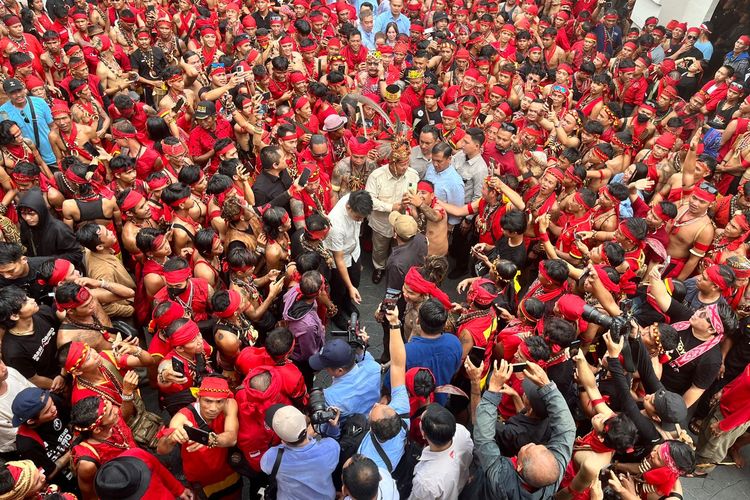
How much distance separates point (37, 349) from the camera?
394 cm

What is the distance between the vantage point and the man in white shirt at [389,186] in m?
5.93

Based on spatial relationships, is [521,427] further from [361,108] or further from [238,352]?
[361,108]

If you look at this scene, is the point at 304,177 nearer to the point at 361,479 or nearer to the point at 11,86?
the point at 361,479

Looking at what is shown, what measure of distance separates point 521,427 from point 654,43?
35.3 ft

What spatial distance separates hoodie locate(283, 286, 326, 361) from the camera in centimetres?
438

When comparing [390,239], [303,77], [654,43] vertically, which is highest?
[654,43]

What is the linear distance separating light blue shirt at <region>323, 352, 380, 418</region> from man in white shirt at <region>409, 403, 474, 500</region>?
0.65m

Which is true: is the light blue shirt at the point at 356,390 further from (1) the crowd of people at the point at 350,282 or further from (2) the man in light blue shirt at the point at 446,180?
(2) the man in light blue shirt at the point at 446,180

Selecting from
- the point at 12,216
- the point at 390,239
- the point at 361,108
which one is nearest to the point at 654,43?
the point at 361,108

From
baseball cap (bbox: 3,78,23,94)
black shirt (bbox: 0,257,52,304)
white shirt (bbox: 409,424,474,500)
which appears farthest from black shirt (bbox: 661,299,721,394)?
baseball cap (bbox: 3,78,23,94)

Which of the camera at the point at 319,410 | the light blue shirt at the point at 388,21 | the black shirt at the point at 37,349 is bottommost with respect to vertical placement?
the black shirt at the point at 37,349

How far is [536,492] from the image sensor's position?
9.73ft

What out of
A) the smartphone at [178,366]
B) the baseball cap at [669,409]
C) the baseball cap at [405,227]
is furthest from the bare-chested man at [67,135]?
the baseball cap at [669,409]

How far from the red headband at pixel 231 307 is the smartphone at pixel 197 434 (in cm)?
105
